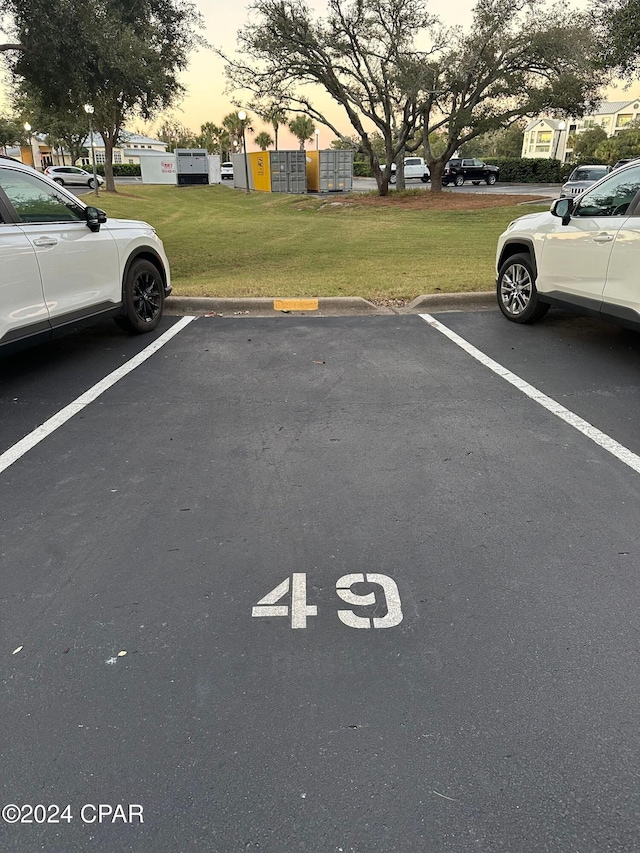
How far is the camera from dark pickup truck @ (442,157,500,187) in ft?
143

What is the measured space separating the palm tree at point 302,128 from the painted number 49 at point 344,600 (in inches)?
3805

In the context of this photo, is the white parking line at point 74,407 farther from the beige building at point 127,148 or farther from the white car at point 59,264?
the beige building at point 127,148

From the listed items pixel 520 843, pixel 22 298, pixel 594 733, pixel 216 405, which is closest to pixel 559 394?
pixel 216 405

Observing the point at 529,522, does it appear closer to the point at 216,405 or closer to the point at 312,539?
the point at 312,539

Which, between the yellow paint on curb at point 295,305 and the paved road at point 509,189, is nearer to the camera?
the yellow paint on curb at point 295,305

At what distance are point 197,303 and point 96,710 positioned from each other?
6677mm

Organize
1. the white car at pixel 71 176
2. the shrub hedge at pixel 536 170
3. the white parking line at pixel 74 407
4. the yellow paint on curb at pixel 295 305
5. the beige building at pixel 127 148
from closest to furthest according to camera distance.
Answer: the white parking line at pixel 74 407, the yellow paint on curb at pixel 295 305, the shrub hedge at pixel 536 170, the white car at pixel 71 176, the beige building at pixel 127 148

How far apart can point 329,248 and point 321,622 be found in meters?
12.9

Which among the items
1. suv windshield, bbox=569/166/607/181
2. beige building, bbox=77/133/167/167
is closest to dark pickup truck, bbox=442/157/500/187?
suv windshield, bbox=569/166/607/181

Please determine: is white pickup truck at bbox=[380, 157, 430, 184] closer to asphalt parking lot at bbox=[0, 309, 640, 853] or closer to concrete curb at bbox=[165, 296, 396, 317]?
concrete curb at bbox=[165, 296, 396, 317]

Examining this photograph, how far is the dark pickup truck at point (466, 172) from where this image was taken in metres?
43.5

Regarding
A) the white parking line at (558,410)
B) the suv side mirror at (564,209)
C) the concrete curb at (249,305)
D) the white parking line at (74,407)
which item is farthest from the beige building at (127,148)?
the white parking line at (558,410)

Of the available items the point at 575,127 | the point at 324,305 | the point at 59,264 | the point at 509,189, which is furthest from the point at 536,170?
the point at 575,127

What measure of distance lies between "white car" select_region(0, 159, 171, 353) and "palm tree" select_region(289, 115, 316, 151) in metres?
92.0
